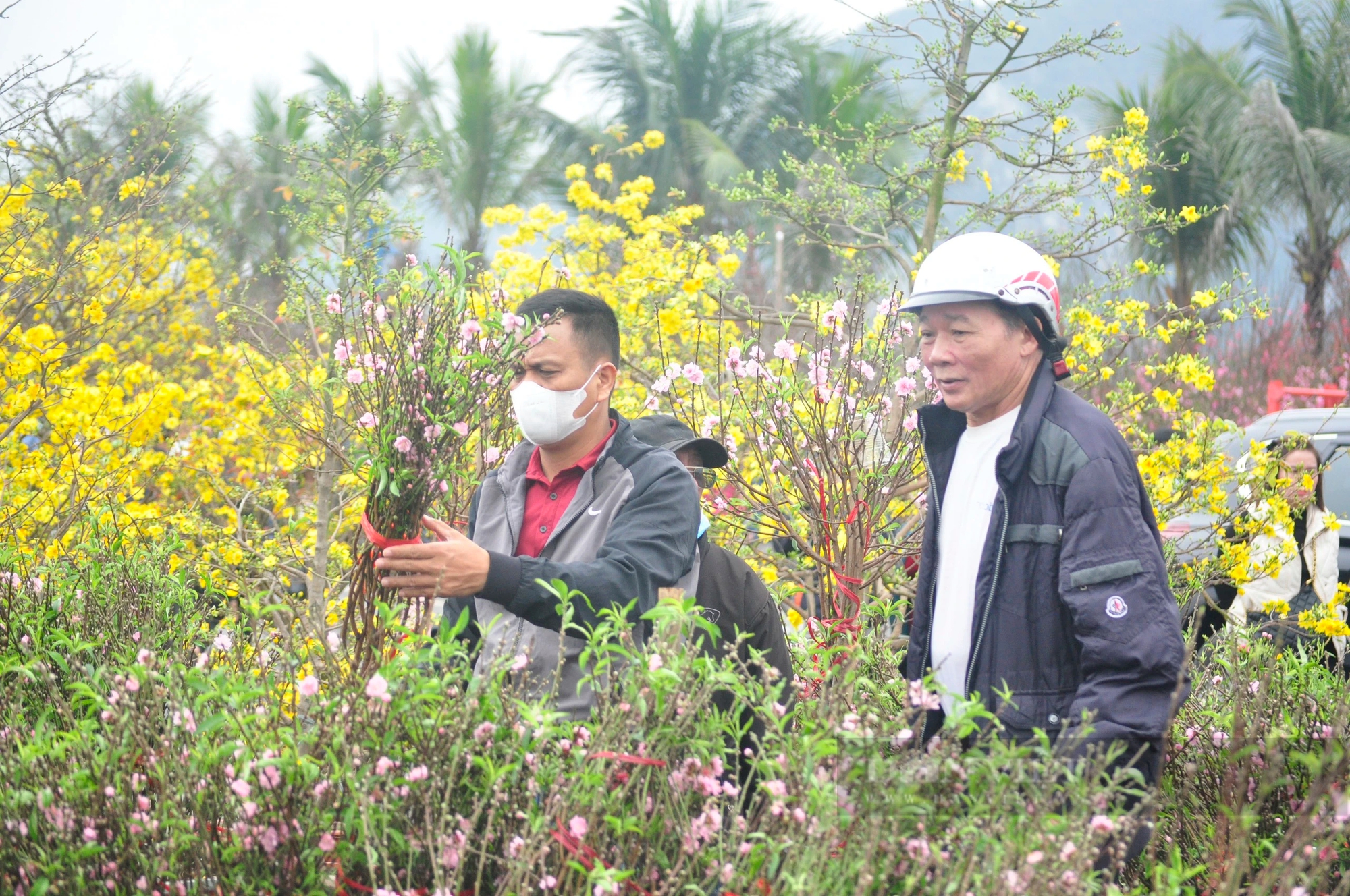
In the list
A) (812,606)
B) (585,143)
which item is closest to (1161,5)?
(585,143)

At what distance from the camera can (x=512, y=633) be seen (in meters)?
2.46

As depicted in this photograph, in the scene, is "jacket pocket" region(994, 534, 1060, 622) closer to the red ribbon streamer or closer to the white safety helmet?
the white safety helmet

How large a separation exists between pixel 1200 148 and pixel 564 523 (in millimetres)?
20495

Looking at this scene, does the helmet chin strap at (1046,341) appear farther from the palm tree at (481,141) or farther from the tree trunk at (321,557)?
the palm tree at (481,141)

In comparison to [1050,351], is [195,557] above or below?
below

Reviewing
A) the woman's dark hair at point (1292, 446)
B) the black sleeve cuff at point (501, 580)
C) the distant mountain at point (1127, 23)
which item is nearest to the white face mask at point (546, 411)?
the black sleeve cuff at point (501, 580)

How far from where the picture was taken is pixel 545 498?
9.09 ft

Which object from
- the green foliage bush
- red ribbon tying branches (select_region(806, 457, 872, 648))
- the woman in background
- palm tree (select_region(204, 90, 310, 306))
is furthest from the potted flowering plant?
palm tree (select_region(204, 90, 310, 306))

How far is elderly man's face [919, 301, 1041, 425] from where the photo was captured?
235 cm

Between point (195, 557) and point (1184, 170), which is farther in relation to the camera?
point (1184, 170)

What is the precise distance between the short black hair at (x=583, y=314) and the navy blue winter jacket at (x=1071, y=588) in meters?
1.03

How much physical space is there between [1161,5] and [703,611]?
169315 millimetres

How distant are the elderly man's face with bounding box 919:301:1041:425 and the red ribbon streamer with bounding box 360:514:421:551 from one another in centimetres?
108

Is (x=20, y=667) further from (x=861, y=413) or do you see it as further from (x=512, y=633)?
(x=861, y=413)
